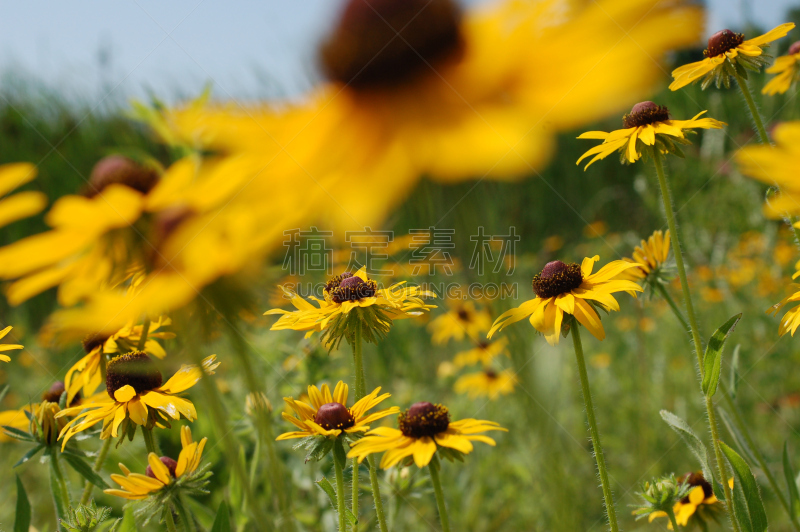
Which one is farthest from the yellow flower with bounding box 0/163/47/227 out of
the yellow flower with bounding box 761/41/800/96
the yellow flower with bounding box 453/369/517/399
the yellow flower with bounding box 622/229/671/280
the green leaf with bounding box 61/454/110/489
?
the yellow flower with bounding box 453/369/517/399

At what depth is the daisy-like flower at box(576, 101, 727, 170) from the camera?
2.94 ft

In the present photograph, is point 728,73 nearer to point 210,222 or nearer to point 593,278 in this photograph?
point 593,278

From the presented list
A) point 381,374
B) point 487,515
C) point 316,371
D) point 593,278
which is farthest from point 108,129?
point 593,278

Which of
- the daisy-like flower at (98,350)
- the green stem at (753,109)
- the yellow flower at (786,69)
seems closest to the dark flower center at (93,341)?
the daisy-like flower at (98,350)

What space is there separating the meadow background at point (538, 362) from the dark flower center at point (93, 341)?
0.04m

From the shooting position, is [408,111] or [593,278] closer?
[408,111]

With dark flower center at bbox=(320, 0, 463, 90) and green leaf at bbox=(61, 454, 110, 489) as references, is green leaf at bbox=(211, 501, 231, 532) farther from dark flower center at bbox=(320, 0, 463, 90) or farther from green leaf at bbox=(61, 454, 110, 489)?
dark flower center at bbox=(320, 0, 463, 90)

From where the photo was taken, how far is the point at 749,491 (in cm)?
78

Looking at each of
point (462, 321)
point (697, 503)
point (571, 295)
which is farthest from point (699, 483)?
point (462, 321)

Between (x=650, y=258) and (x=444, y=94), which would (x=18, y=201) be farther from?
(x=650, y=258)

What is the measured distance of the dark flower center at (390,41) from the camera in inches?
14.2

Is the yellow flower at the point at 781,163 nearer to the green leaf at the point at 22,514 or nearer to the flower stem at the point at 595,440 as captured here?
the flower stem at the point at 595,440

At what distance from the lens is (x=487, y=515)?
208 centimetres

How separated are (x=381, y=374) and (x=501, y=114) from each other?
76.3 inches
